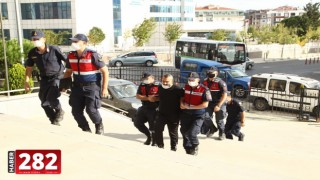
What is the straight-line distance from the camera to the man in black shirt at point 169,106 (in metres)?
5.41

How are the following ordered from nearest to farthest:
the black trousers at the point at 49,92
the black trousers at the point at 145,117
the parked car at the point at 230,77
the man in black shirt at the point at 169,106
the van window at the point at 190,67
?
the black trousers at the point at 49,92 → the man in black shirt at the point at 169,106 → the black trousers at the point at 145,117 → the parked car at the point at 230,77 → the van window at the point at 190,67

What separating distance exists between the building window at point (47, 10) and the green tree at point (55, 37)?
2.89m

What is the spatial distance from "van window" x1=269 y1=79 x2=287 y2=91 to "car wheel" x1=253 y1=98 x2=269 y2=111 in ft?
2.14

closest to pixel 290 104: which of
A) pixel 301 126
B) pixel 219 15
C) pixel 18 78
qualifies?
pixel 301 126

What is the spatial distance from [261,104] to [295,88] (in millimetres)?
1583

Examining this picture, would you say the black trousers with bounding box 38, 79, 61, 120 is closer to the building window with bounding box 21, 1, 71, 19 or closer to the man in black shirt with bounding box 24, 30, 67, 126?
the man in black shirt with bounding box 24, 30, 67, 126

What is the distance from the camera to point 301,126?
11.1m

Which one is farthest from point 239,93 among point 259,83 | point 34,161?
point 34,161

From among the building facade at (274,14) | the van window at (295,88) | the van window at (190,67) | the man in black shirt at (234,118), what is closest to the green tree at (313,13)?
the van window at (190,67)

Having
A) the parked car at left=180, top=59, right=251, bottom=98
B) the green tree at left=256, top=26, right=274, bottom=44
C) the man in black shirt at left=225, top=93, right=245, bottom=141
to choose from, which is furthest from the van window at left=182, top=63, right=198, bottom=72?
the green tree at left=256, top=26, right=274, bottom=44

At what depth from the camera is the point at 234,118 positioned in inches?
301

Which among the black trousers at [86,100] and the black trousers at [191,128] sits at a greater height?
the black trousers at [86,100]

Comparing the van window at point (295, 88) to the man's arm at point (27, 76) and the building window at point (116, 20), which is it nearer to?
the man's arm at point (27, 76)

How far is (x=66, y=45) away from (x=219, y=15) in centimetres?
8503
